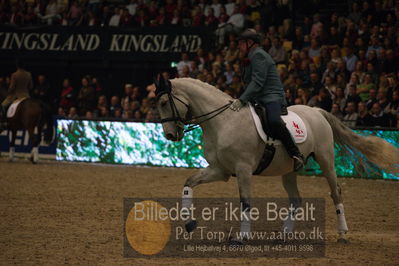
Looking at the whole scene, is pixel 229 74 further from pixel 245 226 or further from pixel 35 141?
pixel 245 226

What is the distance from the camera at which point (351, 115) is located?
1734 cm

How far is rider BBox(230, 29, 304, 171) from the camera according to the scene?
9117 millimetres

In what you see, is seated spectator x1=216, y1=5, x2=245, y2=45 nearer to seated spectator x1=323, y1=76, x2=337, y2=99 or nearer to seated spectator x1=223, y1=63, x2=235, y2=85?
seated spectator x1=223, y1=63, x2=235, y2=85

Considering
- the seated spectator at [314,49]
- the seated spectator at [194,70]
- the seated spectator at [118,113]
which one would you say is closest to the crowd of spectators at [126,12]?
the seated spectator at [194,70]

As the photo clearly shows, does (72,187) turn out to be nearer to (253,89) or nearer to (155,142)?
(155,142)

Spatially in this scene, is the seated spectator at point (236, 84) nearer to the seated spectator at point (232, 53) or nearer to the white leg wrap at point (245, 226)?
the seated spectator at point (232, 53)

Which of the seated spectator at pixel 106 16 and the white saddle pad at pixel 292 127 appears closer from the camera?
the white saddle pad at pixel 292 127

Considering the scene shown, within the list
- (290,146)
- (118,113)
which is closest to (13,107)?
(118,113)

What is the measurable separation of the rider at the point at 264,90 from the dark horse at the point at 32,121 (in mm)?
12252

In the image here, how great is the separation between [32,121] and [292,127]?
12.6m

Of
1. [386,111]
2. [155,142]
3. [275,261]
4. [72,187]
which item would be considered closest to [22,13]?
[155,142]

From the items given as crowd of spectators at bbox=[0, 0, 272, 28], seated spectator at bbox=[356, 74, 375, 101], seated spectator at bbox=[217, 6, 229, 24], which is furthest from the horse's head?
seated spectator at bbox=[217, 6, 229, 24]

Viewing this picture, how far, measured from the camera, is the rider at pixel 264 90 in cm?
912

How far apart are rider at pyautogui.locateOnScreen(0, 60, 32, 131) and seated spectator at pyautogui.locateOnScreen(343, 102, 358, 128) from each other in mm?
9432
